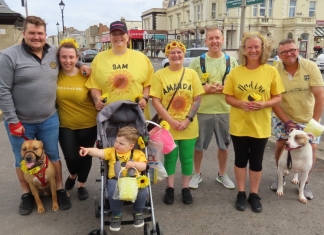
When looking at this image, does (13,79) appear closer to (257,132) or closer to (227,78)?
(227,78)

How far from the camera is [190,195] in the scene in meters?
3.92

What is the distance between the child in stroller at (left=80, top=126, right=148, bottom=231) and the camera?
118 inches

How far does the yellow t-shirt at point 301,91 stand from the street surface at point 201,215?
3.64ft

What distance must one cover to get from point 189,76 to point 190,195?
155cm

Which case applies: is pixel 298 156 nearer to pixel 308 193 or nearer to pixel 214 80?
pixel 308 193

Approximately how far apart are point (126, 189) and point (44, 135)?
136 cm

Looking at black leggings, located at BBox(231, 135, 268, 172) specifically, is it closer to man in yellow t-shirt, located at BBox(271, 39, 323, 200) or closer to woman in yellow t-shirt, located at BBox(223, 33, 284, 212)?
woman in yellow t-shirt, located at BBox(223, 33, 284, 212)

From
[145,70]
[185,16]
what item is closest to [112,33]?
[145,70]

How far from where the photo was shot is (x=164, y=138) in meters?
3.42

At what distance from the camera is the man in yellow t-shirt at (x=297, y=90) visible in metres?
3.71

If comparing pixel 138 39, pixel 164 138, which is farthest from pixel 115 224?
pixel 138 39

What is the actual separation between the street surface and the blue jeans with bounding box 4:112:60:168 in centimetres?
71

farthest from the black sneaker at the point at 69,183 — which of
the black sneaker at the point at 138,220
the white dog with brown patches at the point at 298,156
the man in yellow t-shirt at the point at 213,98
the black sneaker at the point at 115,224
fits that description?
the white dog with brown patches at the point at 298,156

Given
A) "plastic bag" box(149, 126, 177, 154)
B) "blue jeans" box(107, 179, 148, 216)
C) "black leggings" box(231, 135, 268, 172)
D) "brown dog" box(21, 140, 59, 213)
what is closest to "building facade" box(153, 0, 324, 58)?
"black leggings" box(231, 135, 268, 172)
